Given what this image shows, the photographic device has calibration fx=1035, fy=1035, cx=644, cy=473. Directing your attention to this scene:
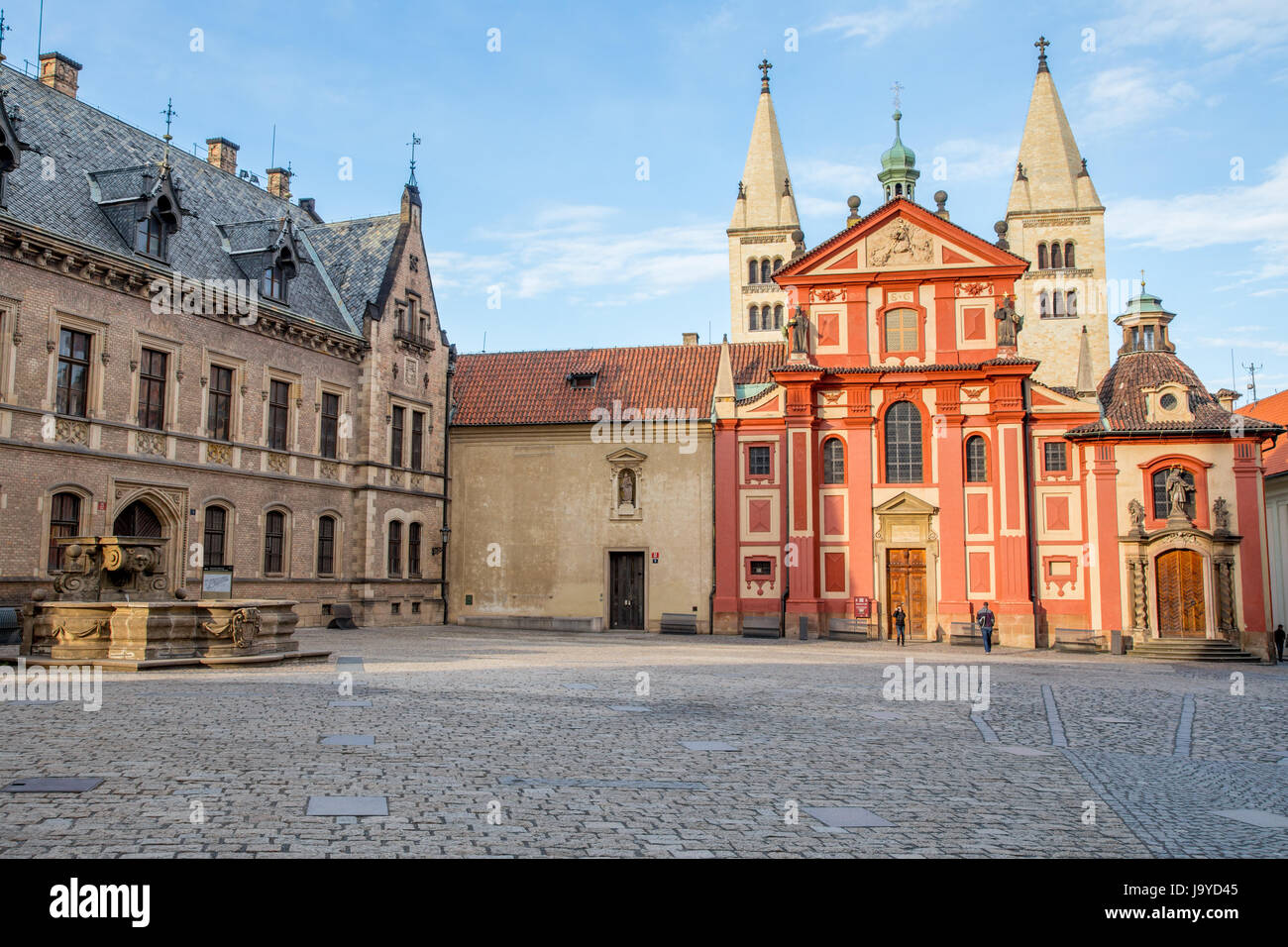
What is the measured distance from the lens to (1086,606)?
35188 mm

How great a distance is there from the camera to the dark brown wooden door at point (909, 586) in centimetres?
3659

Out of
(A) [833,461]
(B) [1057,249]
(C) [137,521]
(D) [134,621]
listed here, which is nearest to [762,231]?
(B) [1057,249]

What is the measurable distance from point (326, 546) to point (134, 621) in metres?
16.7

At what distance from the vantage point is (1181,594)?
33.7 meters

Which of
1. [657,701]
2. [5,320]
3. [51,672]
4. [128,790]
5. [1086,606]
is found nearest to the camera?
[128,790]

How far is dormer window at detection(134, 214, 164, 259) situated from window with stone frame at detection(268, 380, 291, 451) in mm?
5265

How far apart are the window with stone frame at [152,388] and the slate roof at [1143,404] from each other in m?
28.8

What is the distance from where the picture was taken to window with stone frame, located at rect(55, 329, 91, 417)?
81.9 ft

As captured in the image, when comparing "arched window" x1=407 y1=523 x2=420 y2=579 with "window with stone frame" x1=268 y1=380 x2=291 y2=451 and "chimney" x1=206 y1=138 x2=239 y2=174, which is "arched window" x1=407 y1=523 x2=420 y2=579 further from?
"chimney" x1=206 y1=138 x2=239 y2=174

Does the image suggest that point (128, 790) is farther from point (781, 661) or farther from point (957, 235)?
point (957, 235)

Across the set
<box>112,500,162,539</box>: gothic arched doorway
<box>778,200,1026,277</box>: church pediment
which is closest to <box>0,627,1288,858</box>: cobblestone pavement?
<box>112,500,162,539</box>: gothic arched doorway

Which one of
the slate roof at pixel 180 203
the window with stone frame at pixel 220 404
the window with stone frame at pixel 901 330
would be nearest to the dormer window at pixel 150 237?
the slate roof at pixel 180 203

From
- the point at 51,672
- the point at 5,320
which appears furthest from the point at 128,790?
the point at 5,320
